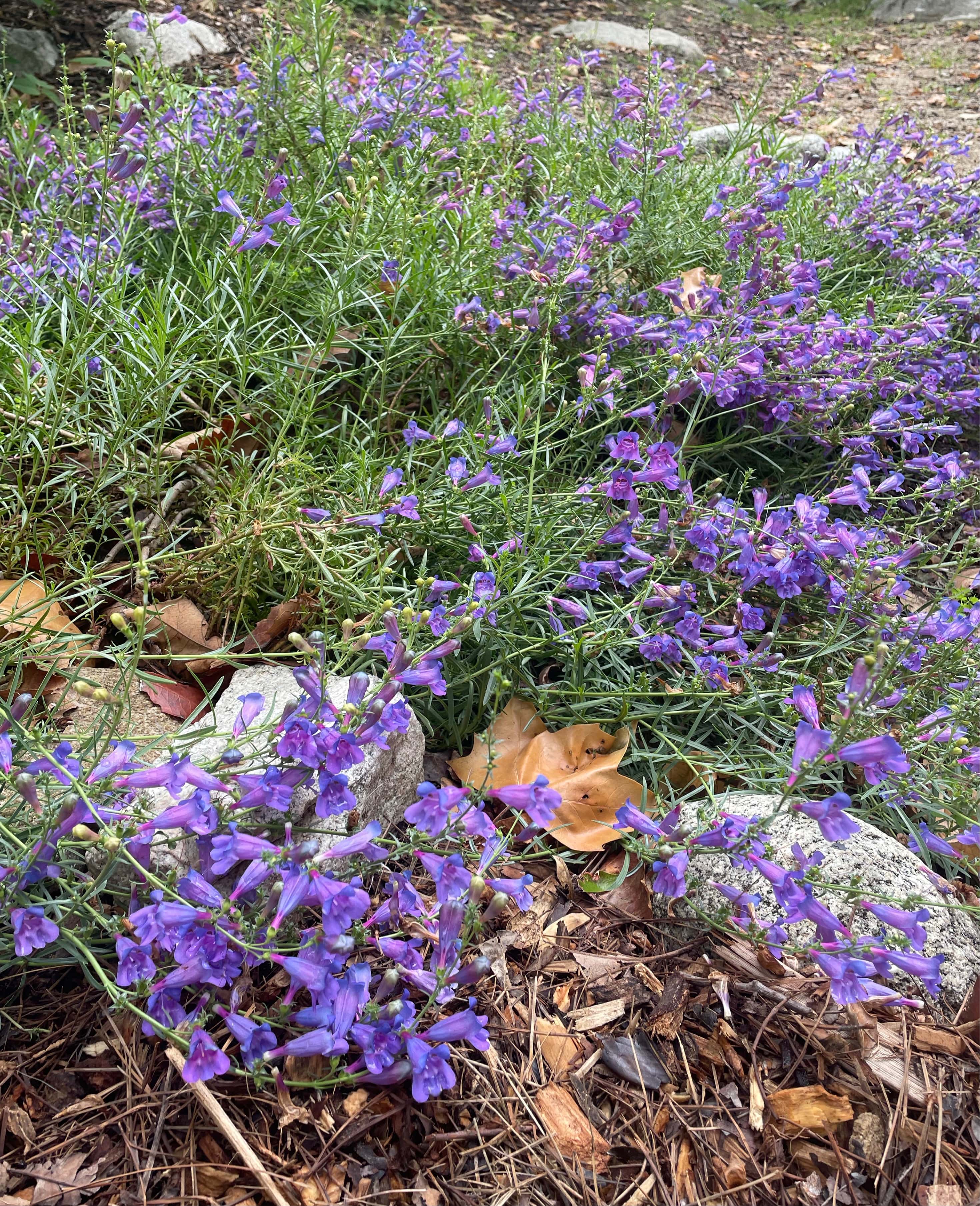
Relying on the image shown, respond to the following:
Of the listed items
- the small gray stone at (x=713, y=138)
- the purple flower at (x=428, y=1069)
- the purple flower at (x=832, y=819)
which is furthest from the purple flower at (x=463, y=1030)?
the small gray stone at (x=713, y=138)

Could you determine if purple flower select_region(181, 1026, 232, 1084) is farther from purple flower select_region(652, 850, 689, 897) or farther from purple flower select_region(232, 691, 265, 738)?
purple flower select_region(652, 850, 689, 897)

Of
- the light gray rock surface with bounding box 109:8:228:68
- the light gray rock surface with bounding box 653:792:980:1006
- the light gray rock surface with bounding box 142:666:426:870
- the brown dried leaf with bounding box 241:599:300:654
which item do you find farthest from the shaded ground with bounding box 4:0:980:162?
the light gray rock surface with bounding box 653:792:980:1006

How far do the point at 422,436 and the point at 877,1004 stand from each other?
198 cm

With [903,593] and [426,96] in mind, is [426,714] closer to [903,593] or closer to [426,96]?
[903,593]

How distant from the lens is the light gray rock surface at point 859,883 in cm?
200

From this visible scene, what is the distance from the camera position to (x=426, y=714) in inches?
94.4

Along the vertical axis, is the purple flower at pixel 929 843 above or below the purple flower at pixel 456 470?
below

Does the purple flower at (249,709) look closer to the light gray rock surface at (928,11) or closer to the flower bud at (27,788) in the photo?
the flower bud at (27,788)

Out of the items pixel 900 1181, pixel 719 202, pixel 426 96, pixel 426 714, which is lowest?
pixel 900 1181

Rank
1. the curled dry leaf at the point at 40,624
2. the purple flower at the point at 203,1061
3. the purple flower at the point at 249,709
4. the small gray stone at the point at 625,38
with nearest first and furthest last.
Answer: the purple flower at the point at 203,1061
the purple flower at the point at 249,709
the curled dry leaf at the point at 40,624
the small gray stone at the point at 625,38

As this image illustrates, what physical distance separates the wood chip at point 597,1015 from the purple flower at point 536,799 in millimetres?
447

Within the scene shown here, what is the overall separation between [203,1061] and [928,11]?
14782mm

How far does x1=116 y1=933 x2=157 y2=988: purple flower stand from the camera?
1473mm

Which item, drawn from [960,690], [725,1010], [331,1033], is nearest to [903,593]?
[960,690]
